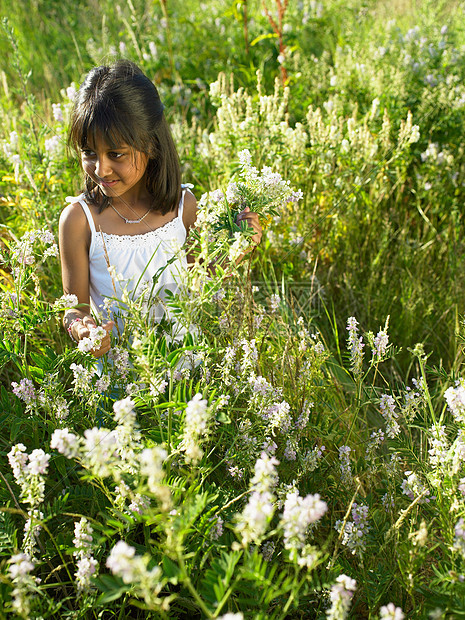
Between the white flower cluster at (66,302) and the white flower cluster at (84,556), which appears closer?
the white flower cluster at (84,556)

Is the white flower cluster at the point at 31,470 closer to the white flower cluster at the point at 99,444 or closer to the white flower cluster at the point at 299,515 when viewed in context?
the white flower cluster at the point at 99,444

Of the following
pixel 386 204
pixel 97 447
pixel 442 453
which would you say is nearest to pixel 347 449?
pixel 442 453

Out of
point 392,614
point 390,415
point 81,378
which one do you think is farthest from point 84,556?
point 390,415

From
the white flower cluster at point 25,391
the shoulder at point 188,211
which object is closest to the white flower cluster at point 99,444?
the white flower cluster at point 25,391

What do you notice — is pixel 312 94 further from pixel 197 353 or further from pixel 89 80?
pixel 197 353

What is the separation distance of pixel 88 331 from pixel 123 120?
773mm

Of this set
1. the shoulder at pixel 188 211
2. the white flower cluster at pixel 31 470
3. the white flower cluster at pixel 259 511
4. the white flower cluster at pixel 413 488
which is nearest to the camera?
the white flower cluster at pixel 259 511

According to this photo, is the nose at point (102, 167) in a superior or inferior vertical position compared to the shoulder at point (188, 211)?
superior

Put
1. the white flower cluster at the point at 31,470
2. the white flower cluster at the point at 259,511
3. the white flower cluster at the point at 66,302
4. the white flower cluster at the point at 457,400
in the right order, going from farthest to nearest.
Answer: the white flower cluster at the point at 66,302 → the white flower cluster at the point at 457,400 → the white flower cluster at the point at 31,470 → the white flower cluster at the point at 259,511

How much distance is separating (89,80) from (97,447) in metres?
1.48

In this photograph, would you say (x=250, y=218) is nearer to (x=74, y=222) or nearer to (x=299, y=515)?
(x=74, y=222)

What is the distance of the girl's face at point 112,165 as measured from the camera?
6.02ft

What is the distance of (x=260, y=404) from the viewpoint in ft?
4.57

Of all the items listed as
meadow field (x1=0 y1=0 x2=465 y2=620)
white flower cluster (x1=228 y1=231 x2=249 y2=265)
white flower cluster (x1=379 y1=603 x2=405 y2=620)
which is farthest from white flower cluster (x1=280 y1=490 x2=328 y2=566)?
white flower cluster (x1=228 y1=231 x2=249 y2=265)
